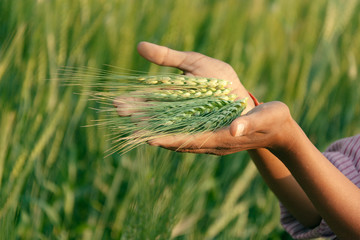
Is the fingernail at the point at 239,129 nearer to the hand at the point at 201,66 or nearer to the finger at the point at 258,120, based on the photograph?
the finger at the point at 258,120

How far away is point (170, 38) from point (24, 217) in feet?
1.94

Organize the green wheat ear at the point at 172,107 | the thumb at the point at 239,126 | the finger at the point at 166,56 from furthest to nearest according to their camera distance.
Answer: the finger at the point at 166,56, the green wheat ear at the point at 172,107, the thumb at the point at 239,126

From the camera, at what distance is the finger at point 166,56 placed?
3.20 feet

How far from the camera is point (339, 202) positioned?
839 mm

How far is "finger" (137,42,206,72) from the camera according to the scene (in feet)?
3.20

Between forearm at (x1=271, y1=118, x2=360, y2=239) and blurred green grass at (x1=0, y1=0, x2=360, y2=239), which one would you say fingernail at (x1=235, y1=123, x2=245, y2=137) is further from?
blurred green grass at (x1=0, y1=0, x2=360, y2=239)

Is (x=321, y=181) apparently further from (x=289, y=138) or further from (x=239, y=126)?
(x=239, y=126)

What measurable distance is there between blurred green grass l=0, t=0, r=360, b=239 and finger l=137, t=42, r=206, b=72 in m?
0.18

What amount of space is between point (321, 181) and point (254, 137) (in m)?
0.13

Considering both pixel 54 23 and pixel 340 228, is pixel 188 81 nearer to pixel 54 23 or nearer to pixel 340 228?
pixel 340 228

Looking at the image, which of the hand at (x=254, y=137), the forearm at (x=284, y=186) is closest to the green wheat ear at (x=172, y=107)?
the hand at (x=254, y=137)

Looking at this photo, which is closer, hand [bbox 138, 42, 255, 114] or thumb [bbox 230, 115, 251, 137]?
thumb [bbox 230, 115, 251, 137]

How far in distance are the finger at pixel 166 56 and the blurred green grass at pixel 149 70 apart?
18 cm

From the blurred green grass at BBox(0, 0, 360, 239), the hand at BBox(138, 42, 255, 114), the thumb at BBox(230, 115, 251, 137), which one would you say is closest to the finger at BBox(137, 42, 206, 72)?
the hand at BBox(138, 42, 255, 114)
